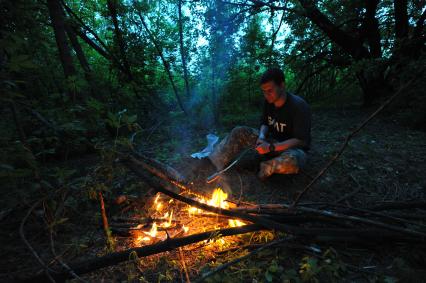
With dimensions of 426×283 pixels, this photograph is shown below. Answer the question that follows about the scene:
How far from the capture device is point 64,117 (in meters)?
3.09

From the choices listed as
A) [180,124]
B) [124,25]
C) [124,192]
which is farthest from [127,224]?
[124,25]

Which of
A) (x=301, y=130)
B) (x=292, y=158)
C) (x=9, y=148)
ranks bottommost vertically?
(x=292, y=158)

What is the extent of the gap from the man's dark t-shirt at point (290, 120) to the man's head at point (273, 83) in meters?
0.29

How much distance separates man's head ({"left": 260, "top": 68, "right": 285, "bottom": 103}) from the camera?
353cm

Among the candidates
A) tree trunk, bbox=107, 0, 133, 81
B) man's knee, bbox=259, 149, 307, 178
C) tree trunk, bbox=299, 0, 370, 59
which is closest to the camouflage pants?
man's knee, bbox=259, 149, 307, 178

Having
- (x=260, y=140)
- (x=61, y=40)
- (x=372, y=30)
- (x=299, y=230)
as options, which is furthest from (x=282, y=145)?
(x=372, y=30)

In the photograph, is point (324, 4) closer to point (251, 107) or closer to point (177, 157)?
point (251, 107)

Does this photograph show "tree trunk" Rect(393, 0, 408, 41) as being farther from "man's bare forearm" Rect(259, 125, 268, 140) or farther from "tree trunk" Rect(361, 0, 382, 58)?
"man's bare forearm" Rect(259, 125, 268, 140)

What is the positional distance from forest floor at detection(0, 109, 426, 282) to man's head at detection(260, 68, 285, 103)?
1.36 m

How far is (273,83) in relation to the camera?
358 centimetres

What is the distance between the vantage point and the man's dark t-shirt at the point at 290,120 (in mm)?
3619

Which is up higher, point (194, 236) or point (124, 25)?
point (124, 25)

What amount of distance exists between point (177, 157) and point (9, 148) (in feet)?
10.2

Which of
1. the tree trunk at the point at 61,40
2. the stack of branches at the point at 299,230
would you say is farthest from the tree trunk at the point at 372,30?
the tree trunk at the point at 61,40
